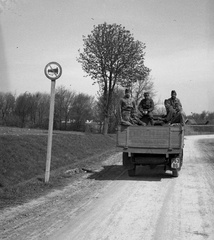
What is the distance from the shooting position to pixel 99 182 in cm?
869

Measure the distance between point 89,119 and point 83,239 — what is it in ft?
196

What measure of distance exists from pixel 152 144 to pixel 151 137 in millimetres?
216

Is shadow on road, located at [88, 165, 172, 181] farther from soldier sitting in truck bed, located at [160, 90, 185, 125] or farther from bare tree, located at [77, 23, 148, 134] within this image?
bare tree, located at [77, 23, 148, 134]

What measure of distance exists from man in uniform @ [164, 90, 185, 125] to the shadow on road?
185 centimetres

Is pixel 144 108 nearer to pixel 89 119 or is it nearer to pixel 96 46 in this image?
pixel 96 46

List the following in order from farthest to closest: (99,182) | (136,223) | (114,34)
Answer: (114,34), (99,182), (136,223)

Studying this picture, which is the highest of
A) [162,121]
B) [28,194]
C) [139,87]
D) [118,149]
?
[139,87]

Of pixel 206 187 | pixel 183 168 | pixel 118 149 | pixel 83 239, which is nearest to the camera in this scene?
pixel 83 239

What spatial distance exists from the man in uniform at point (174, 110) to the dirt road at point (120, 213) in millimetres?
2261

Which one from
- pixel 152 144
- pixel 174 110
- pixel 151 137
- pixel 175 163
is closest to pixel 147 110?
pixel 174 110

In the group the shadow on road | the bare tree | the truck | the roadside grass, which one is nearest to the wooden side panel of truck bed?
the truck

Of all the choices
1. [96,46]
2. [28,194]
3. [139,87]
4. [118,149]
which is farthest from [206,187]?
[139,87]

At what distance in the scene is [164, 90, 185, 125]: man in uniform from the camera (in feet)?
33.0

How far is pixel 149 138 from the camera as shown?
9.08m
